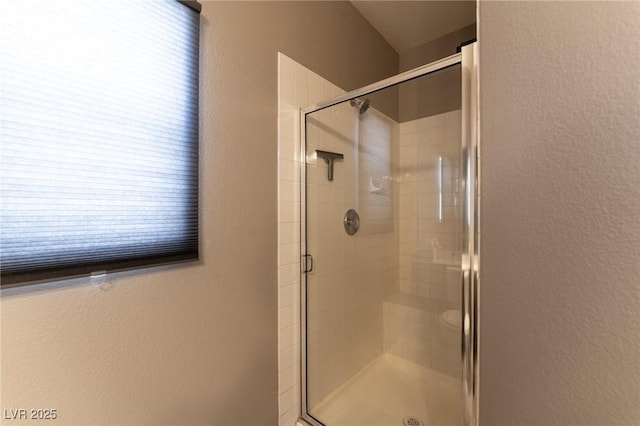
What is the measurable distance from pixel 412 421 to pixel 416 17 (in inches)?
108

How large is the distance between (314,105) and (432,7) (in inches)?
49.3

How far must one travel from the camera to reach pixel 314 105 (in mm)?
1449

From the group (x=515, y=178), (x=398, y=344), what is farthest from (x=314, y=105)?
(x=398, y=344)

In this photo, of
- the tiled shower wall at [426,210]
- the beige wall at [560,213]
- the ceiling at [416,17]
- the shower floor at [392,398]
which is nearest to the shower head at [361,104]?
the tiled shower wall at [426,210]

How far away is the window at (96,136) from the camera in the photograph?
68 centimetres

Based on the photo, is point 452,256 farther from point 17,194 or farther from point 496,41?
point 17,194

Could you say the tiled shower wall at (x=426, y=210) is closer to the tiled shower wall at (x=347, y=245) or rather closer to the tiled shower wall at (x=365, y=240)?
the tiled shower wall at (x=365, y=240)

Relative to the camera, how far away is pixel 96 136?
789mm

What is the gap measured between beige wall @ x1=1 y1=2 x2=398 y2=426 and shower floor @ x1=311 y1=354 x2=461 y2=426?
1.60 ft

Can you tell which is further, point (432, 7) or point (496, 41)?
point (432, 7)

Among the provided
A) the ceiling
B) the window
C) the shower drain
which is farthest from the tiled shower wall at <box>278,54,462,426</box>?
the ceiling

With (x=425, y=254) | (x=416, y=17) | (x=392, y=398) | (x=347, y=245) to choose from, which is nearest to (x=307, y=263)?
(x=347, y=245)

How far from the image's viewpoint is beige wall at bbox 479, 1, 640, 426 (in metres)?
0.35

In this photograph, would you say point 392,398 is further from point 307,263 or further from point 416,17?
point 416,17
